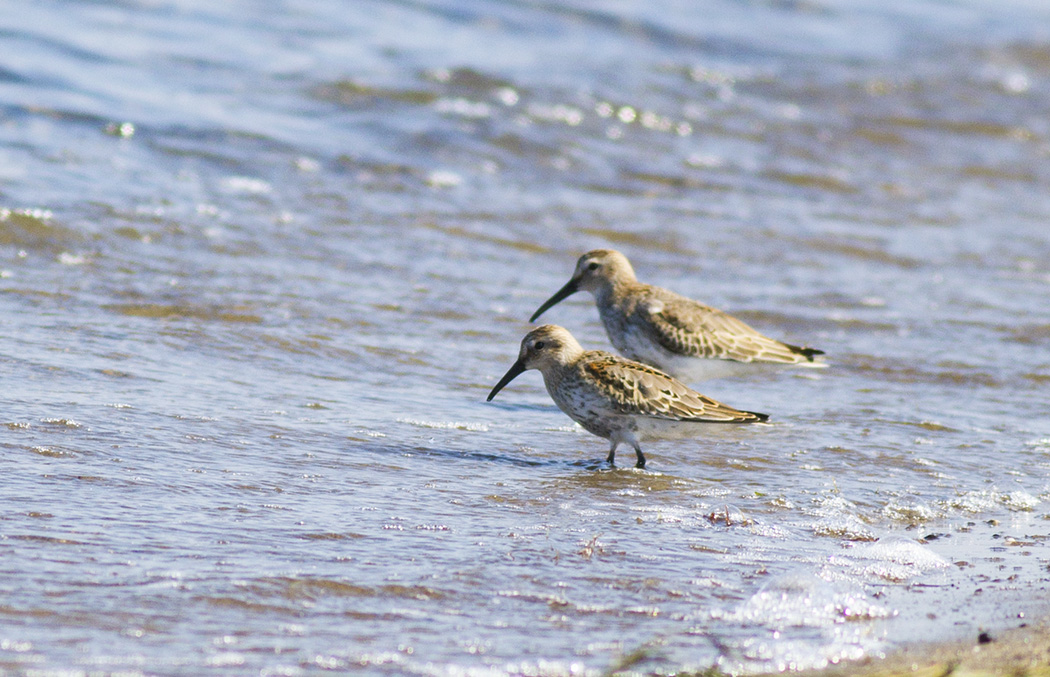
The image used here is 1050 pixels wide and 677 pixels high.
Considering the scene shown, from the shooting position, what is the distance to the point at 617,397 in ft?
20.9

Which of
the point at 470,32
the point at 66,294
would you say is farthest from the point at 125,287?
the point at 470,32

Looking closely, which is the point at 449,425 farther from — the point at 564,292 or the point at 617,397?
the point at 564,292

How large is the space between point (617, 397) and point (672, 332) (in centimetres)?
175

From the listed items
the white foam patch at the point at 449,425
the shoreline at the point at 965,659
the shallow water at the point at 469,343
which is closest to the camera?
the shoreline at the point at 965,659

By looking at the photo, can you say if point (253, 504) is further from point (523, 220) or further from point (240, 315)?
point (523, 220)

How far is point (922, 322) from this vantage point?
9336mm

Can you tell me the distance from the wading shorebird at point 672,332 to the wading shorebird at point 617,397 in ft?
4.42

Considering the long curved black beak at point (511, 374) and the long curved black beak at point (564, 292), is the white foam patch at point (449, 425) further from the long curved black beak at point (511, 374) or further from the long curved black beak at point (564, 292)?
the long curved black beak at point (564, 292)

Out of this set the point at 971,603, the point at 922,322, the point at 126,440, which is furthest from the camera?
the point at 922,322

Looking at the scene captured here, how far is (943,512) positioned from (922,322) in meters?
3.97

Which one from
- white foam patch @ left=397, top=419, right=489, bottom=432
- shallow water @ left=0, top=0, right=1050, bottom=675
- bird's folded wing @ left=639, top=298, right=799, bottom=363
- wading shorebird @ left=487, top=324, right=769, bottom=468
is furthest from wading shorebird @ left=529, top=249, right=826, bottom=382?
white foam patch @ left=397, top=419, right=489, bottom=432

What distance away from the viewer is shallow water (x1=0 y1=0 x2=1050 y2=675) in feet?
→ 13.5

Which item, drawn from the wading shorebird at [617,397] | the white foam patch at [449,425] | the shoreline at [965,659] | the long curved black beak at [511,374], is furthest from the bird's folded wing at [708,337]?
the shoreline at [965,659]

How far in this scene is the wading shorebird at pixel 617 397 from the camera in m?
6.33
